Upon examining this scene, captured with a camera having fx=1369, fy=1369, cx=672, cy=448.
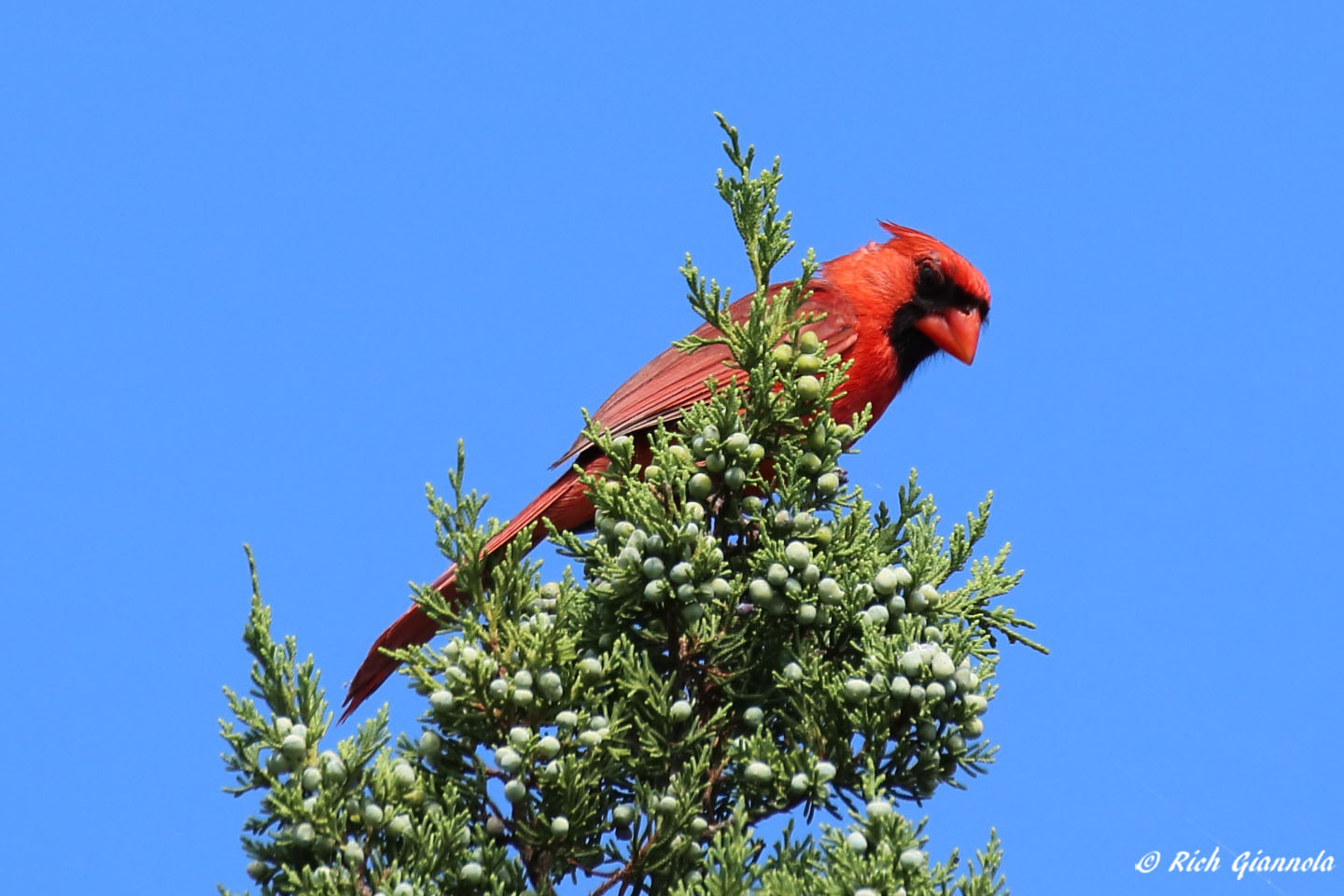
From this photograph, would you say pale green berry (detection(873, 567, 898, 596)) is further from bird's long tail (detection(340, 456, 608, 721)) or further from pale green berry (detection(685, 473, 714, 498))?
bird's long tail (detection(340, 456, 608, 721))

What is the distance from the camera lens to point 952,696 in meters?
2.40

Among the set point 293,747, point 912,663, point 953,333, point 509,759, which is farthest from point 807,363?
point 953,333

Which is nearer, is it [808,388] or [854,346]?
[808,388]

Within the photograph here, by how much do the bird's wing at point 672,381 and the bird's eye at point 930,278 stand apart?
→ 384mm

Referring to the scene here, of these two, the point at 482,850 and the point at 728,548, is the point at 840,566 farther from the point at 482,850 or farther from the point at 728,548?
the point at 482,850

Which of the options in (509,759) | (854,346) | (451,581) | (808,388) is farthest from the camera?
(854,346)

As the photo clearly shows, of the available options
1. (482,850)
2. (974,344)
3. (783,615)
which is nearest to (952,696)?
(783,615)

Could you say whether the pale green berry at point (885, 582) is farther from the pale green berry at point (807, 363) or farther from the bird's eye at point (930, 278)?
the bird's eye at point (930, 278)

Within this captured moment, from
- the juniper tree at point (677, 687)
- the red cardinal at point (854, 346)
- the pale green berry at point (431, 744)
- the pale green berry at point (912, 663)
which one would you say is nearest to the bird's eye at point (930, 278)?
the red cardinal at point (854, 346)

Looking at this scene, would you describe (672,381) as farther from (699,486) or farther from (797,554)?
(797,554)

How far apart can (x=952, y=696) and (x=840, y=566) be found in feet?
1.01

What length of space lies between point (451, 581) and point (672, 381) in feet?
2.64

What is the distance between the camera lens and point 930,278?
416 cm

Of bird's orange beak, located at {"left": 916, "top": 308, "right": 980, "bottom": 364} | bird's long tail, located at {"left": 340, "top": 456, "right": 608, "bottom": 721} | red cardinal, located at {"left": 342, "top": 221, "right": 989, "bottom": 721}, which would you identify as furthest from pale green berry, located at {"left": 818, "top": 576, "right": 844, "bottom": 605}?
bird's orange beak, located at {"left": 916, "top": 308, "right": 980, "bottom": 364}
